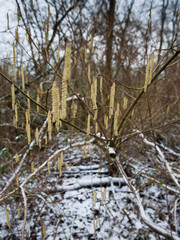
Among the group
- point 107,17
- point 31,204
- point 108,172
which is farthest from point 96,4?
point 31,204

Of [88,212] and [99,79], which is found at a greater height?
[99,79]

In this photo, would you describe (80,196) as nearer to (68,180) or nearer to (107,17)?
(68,180)

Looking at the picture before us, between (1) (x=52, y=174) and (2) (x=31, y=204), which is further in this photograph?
(1) (x=52, y=174)

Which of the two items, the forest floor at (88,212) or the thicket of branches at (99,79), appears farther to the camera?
the forest floor at (88,212)

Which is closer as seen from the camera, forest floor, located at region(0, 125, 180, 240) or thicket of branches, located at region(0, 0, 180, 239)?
thicket of branches, located at region(0, 0, 180, 239)

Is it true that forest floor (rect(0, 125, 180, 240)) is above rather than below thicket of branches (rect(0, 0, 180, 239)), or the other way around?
below

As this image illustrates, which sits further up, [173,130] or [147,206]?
[173,130]

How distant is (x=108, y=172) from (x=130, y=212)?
78cm

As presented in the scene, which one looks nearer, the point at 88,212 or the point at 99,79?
the point at 88,212

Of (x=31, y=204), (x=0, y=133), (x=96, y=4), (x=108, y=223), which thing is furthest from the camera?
(x=0, y=133)

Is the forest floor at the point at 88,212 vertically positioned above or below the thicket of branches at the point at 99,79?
below

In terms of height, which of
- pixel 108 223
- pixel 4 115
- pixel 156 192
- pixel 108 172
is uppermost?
pixel 4 115

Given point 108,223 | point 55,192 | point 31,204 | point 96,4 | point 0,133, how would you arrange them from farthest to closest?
1. point 0,133
2. point 96,4
3. point 55,192
4. point 31,204
5. point 108,223

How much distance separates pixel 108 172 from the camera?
110 inches
